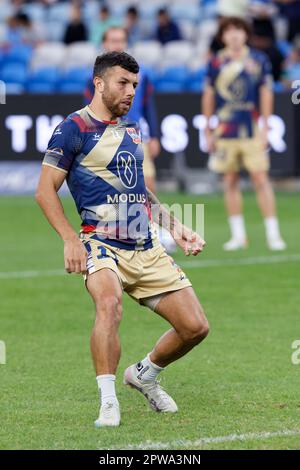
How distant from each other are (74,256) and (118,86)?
Result: 0.96m

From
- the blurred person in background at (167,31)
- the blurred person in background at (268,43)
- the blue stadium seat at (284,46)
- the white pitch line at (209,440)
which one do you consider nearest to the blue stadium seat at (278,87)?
the blurred person in background at (268,43)

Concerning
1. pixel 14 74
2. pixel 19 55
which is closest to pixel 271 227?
pixel 14 74

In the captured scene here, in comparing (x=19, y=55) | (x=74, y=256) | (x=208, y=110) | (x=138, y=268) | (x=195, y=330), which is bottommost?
(x=195, y=330)

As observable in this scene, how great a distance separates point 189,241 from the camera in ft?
22.9

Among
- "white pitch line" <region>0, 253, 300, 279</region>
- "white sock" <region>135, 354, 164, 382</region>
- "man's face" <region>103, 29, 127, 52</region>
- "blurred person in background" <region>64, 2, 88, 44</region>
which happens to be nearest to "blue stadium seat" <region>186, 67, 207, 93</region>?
"blurred person in background" <region>64, 2, 88, 44</region>

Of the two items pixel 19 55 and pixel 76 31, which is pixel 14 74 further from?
pixel 76 31

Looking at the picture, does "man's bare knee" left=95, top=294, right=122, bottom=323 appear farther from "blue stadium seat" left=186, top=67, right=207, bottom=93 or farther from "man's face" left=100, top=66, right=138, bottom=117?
"blue stadium seat" left=186, top=67, right=207, bottom=93

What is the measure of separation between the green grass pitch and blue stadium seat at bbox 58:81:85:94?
7.02m

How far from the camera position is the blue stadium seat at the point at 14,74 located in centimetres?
2175

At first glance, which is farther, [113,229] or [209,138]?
[209,138]

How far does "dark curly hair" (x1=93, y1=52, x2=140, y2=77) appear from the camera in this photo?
22.0 ft

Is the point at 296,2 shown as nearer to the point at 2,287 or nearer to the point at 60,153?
the point at 2,287

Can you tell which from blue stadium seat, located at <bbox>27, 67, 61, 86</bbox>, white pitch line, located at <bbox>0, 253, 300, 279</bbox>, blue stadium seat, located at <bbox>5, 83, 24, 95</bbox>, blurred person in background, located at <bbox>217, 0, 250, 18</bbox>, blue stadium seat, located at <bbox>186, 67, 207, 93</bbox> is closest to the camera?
white pitch line, located at <bbox>0, 253, 300, 279</bbox>

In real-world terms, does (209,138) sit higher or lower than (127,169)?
lower
